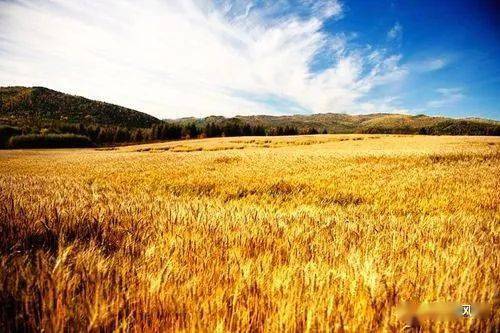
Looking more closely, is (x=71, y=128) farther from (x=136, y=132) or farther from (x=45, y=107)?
(x=45, y=107)

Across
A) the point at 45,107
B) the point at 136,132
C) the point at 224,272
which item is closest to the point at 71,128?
the point at 136,132

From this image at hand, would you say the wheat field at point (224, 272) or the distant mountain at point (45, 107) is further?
the distant mountain at point (45, 107)

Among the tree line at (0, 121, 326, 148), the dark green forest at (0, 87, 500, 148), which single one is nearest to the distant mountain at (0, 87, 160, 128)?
the dark green forest at (0, 87, 500, 148)

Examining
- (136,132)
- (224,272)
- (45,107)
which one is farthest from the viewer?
(45,107)

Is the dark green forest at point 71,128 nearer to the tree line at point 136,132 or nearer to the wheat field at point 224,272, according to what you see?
the tree line at point 136,132

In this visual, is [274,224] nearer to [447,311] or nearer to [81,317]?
[447,311]

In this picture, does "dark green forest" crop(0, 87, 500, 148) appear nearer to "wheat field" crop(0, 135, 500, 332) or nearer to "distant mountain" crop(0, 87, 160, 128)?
"distant mountain" crop(0, 87, 160, 128)

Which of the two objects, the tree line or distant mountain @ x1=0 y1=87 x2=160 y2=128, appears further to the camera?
distant mountain @ x1=0 y1=87 x2=160 y2=128

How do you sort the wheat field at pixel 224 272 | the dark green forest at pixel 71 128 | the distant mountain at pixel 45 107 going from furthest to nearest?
the distant mountain at pixel 45 107 → the dark green forest at pixel 71 128 → the wheat field at pixel 224 272

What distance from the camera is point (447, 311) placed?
1.30 metres

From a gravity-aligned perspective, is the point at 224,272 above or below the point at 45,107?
below

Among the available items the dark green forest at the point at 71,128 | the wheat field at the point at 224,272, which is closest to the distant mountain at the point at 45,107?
the dark green forest at the point at 71,128

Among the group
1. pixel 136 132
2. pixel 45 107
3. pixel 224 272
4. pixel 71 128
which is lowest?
pixel 224 272

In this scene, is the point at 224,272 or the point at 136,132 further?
the point at 136,132
